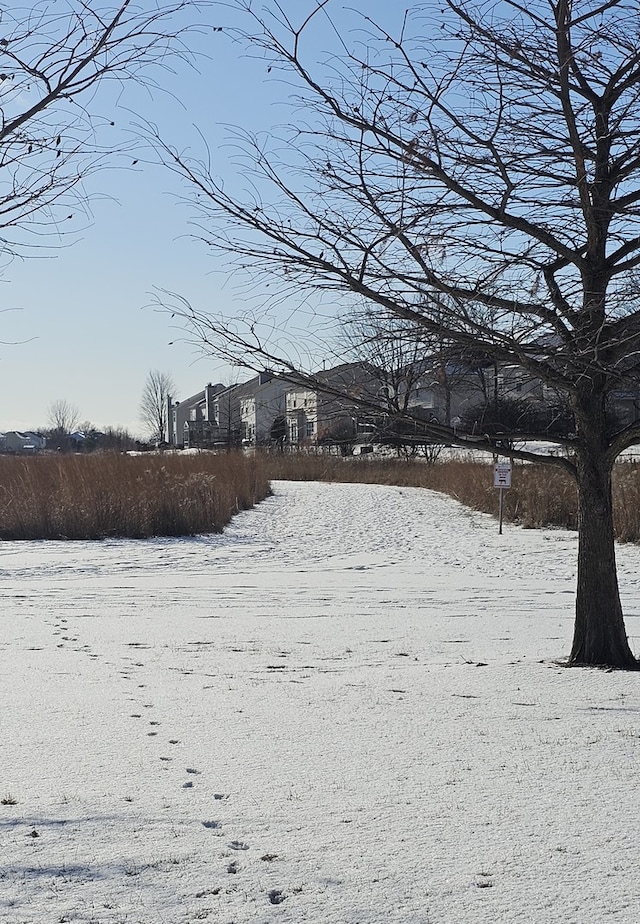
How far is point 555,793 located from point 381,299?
2.82 m

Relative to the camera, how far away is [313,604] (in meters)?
10.2

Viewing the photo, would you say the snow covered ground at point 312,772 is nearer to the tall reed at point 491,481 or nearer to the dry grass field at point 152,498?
the tall reed at point 491,481

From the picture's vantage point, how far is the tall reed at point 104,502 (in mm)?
18188

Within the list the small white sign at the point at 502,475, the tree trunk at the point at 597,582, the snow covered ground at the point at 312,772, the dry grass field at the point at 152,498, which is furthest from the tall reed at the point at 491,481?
the tree trunk at the point at 597,582

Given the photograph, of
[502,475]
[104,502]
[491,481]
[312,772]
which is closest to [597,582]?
[312,772]

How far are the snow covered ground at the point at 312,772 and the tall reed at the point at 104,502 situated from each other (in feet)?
30.3

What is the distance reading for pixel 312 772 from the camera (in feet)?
12.7

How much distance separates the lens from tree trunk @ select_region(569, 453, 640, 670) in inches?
241

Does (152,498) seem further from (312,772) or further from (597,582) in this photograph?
(312,772)

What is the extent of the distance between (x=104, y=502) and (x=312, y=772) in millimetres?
15111

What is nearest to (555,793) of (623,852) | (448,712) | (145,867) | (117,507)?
(623,852)

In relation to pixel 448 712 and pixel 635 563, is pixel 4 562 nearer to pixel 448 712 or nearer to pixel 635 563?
pixel 635 563

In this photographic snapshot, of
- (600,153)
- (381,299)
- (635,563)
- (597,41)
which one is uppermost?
(597,41)

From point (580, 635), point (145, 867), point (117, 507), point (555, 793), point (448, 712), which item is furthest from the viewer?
point (117, 507)
